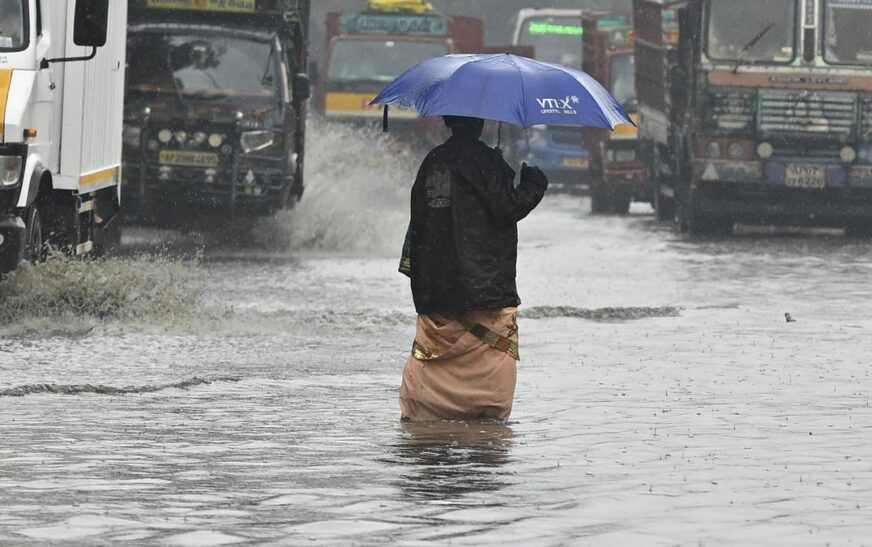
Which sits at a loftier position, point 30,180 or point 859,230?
point 30,180

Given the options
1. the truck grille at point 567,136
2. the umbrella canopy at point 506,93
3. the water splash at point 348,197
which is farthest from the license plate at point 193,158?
the truck grille at point 567,136

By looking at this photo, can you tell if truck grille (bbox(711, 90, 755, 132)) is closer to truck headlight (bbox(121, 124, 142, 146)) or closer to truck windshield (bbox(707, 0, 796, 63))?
truck windshield (bbox(707, 0, 796, 63))

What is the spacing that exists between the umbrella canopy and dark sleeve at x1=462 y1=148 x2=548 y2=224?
21 cm

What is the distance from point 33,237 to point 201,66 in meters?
7.75

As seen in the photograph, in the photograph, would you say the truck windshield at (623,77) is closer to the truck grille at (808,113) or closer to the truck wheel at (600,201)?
the truck wheel at (600,201)

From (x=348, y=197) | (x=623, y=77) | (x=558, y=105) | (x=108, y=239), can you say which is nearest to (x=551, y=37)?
(x=623, y=77)

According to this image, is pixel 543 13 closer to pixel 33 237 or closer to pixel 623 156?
pixel 623 156

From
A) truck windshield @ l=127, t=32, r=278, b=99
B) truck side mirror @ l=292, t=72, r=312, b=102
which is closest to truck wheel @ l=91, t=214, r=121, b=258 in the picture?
truck windshield @ l=127, t=32, r=278, b=99

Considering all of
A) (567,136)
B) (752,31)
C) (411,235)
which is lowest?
(567,136)

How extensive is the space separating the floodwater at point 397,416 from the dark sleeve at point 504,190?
0.92 metres

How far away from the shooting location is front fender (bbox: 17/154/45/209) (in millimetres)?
14094

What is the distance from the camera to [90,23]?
14.3 meters

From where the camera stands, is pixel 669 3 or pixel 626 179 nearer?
pixel 669 3

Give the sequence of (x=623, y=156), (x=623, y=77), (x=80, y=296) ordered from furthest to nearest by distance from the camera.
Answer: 1. (x=623, y=77)
2. (x=623, y=156)
3. (x=80, y=296)
